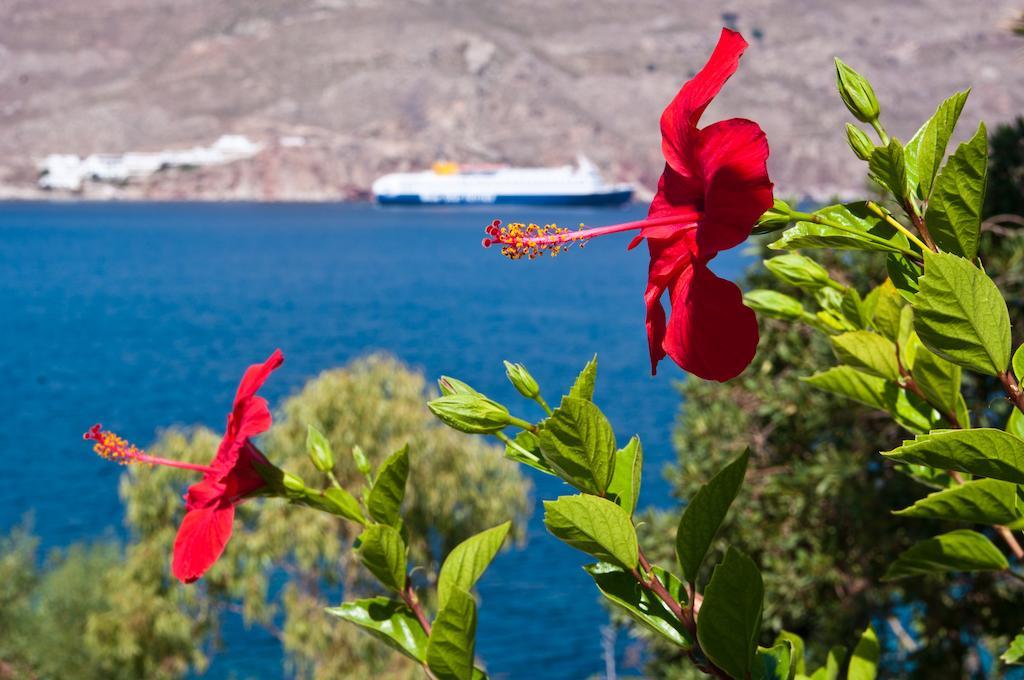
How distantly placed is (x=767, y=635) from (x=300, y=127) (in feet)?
210

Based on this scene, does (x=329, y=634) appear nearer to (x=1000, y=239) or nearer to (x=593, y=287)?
(x=1000, y=239)

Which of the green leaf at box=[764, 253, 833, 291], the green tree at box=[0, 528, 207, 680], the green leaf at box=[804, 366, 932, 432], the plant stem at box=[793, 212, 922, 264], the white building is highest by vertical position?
the plant stem at box=[793, 212, 922, 264]

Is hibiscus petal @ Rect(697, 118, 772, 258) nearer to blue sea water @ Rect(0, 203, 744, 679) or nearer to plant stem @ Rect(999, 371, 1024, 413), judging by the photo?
plant stem @ Rect(999, 371, 1024, 413)

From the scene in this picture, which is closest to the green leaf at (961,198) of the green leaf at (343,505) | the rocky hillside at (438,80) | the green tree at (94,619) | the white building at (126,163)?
the green leaf at (343,505)

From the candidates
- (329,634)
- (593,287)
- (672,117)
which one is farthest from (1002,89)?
(672,117)

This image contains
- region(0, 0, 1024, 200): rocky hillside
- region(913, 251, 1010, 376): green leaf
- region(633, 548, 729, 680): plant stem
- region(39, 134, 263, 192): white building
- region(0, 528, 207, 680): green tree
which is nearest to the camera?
region(913, 251, 1010, 376): green leaf

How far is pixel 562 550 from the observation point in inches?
495

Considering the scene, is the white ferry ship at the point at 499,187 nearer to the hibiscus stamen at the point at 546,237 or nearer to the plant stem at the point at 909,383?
the plant stem at the point at 909,383

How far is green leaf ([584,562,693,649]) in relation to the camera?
0.45m

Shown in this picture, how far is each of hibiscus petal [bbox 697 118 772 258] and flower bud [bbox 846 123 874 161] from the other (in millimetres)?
61

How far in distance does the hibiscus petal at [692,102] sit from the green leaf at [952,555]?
0.22 metres

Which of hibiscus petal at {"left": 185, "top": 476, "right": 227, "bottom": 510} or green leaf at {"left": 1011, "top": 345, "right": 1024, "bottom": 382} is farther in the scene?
hibiscus petal at {"left": 185, "top": 476, "right": 227, "bottom": 510}

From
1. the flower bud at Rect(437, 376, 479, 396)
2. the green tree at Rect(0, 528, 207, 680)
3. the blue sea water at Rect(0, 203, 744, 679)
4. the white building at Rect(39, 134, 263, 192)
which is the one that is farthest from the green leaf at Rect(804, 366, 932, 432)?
the white building at Rect(39, 134, 263, 192)

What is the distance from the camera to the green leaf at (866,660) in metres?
0.61
